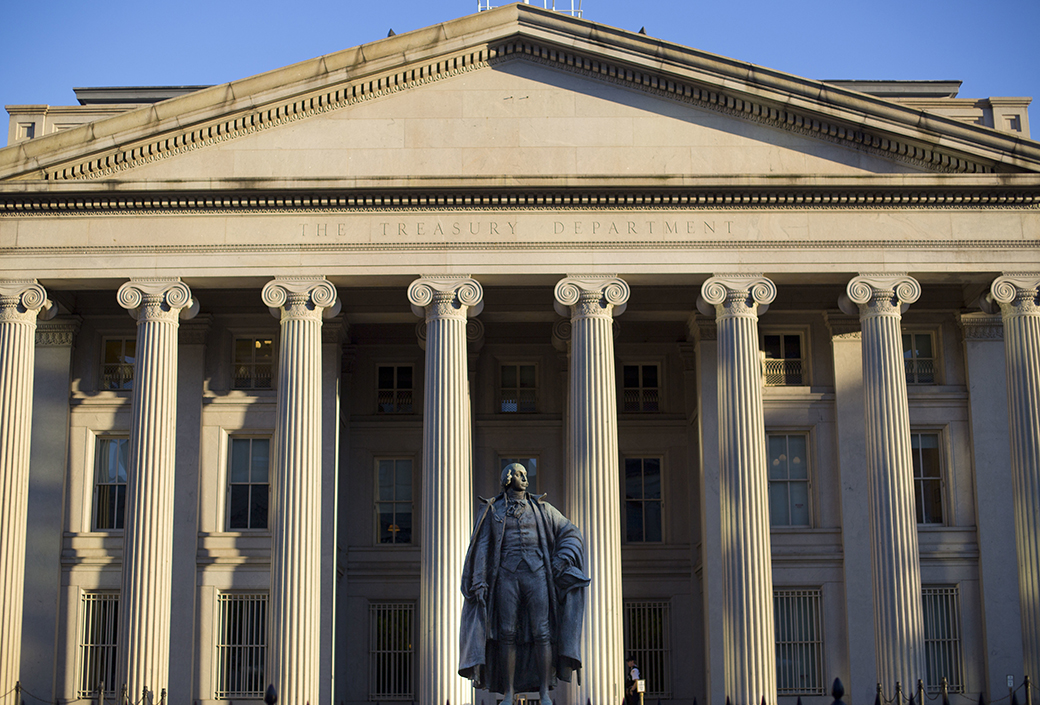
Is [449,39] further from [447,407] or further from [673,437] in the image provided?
[673,437]

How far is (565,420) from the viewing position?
115 ft

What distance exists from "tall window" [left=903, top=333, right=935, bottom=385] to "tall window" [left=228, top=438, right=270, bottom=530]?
1622cm

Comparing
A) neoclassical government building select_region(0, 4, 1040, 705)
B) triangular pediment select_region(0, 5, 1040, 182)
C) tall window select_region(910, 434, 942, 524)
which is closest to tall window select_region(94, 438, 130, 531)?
neoclassical government building select_region(0, 4, 1040, 705)

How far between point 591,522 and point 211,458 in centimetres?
1026

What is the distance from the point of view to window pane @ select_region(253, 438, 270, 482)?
1314 inches

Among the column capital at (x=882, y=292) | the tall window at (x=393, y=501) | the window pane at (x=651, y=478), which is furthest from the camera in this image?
the window pane at (x=651, y=478)

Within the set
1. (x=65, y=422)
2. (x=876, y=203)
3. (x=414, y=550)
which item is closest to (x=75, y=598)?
(x=65, y=422)

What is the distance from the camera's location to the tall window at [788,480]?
33.0 metres

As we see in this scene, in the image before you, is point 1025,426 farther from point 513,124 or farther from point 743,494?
point 513,124

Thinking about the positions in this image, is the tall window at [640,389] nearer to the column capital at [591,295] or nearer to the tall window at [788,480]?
the tall window at [788,480]

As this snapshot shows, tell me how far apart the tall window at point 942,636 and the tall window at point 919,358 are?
17.0 ft

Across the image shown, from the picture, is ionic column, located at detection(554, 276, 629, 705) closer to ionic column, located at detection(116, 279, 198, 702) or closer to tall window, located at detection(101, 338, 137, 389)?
ionic column, located at detection(116, 279, 198, 702)

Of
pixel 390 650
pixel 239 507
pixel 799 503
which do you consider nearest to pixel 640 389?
pixel 799 503

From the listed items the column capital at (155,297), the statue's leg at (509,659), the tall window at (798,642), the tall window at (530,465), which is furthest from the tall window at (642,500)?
the statue's leg at (509,659)
